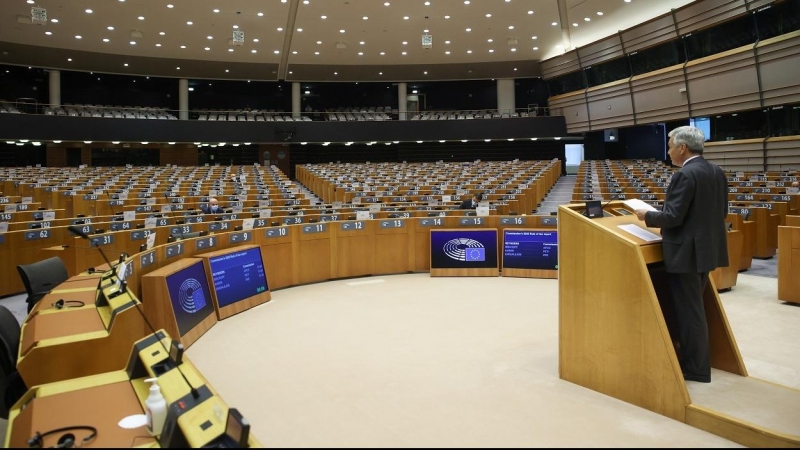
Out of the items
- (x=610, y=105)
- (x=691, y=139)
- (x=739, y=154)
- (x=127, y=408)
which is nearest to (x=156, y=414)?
(x=127, y=408)

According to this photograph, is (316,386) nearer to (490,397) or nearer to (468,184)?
(490,397)

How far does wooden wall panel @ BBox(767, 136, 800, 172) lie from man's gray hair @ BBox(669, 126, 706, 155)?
17416mm

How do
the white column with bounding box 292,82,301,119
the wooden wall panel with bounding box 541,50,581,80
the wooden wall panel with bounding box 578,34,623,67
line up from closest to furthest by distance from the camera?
the wooden wall panel with bounding box 578,34,623,67
the wooden wall panel with bounding box 541,50,581,80
the white column with bounding box 292,82,301,119

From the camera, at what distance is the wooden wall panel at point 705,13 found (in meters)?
17.6

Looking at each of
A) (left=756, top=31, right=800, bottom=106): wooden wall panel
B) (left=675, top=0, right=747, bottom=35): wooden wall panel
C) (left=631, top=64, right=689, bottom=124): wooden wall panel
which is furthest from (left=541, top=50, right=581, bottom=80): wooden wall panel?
(left=756, top=31, right=800, bottom=106): wooden wall panel

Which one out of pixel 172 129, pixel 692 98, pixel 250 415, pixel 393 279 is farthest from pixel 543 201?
pixel 172 129

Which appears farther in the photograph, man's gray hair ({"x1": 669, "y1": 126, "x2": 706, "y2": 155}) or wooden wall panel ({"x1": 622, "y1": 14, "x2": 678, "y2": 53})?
wooden wall panel ({"x1": 622, "y1": 14, "x2": 678, "y2": 53})

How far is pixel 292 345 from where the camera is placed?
4.79 metres

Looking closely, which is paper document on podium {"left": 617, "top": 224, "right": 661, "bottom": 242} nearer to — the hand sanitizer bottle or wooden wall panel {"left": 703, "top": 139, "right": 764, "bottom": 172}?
the hand sanitizer bottle

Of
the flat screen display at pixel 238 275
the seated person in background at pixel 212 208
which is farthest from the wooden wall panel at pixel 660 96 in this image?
the flat screen display at pixel 238 275

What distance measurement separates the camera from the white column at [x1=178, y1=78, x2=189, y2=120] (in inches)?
1084

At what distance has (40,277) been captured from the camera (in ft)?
16.1

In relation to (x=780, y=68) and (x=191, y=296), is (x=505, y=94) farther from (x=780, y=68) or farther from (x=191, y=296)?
(x=191, y=296)

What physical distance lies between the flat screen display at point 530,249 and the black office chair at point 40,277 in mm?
5683
